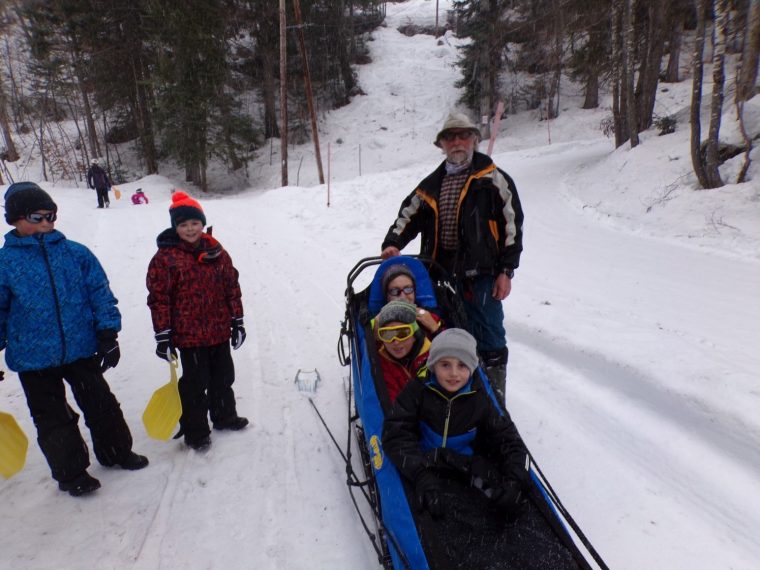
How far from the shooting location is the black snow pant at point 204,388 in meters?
3.12

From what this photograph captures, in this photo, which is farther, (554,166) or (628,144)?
(554,166)

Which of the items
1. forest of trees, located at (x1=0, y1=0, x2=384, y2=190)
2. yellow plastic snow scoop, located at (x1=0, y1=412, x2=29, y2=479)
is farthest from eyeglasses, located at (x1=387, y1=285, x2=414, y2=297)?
forest of trees, located at (x1=0, y1=0, x2=384, y2=190)

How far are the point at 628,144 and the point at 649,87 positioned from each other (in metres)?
1.94

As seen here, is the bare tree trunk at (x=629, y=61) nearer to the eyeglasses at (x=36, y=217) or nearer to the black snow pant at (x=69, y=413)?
the eyeglasses at (x=36, y=217)

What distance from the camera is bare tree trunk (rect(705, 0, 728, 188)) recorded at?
247 inches

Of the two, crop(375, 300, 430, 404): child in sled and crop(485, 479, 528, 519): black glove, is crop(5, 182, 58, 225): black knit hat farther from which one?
crop(485, 479, 528, 519): black glove

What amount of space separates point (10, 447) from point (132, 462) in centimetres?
70

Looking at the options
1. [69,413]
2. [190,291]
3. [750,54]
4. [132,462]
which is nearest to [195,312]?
[190,291]

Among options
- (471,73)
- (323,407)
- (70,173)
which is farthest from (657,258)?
(70,173)

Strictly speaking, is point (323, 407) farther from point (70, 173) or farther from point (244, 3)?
point (70, 173)

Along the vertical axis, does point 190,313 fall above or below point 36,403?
above

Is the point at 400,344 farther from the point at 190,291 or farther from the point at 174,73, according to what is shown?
the point at 174,73

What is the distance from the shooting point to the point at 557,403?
3701 mm

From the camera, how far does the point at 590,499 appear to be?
9.10 ft
